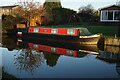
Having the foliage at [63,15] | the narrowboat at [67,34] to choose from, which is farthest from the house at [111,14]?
the narrowboat at [67,34]

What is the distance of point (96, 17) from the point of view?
40062 millimetres

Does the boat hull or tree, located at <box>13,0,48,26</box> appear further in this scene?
tree, located at <box>13,0,48,26</box>

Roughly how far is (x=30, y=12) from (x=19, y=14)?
1.51m

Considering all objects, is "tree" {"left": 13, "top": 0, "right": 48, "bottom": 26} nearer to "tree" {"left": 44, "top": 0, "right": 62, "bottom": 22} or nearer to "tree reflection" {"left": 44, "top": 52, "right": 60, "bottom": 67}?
"tree" {"left": 44, "top": 0, "right": 62, "bottom": 22}

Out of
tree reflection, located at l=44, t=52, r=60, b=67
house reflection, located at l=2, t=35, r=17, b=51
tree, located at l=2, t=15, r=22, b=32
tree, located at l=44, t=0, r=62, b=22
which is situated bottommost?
tree reflection, located at l=44, t=52, r=60, b=67

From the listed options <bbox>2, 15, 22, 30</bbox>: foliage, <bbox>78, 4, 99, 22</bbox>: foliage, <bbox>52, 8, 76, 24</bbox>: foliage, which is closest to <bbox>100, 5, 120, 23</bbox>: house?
<bbox>78, 4, 99, 22</bbox>: foliage

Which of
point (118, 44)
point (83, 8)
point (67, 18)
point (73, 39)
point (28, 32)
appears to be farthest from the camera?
point (83, 8)

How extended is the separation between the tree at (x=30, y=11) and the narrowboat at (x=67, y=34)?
5.67m

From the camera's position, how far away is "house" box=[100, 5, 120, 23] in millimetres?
30200

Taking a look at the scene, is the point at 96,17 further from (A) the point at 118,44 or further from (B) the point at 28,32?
(A) the point at 118,44

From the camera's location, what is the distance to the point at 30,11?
3472 cm

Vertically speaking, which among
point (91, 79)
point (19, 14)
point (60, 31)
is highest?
point (19, 14)

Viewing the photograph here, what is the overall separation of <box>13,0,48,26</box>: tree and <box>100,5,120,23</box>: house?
28.7ft

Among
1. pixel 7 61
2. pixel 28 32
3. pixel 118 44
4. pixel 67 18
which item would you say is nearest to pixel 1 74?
pixel 7 61
